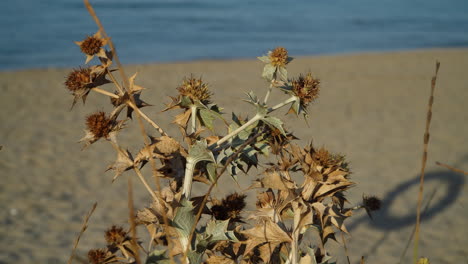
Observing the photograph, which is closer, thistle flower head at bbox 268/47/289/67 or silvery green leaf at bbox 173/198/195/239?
silvery green leaf at bbox 173/198/195/239

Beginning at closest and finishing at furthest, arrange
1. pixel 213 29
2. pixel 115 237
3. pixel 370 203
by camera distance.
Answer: pixel 115 237 < pixel 370 203 < pixel 213 29

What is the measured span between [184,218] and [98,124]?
1.06ft

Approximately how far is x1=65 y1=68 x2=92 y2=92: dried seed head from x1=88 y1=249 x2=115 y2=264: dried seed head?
46cm

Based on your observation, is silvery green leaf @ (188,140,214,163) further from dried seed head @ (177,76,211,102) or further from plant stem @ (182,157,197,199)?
dried seed head @ (177,76,211,102)

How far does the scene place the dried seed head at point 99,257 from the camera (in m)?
1.46

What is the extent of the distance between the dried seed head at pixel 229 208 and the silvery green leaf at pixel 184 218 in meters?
0.23

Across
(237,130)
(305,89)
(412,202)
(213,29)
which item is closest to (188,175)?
(237,130)

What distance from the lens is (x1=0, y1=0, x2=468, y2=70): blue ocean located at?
2341 cm

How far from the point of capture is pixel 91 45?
1.44 m

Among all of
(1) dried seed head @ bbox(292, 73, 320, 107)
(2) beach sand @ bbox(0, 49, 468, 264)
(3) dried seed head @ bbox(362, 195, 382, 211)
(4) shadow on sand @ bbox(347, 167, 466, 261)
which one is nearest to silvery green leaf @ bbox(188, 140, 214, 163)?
(1) dried seed head @ bbox(292, 73, 320, 107)

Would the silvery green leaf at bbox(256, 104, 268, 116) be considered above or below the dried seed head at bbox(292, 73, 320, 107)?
below

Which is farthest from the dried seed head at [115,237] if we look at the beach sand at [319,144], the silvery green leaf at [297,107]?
the beach sand at [319,144]

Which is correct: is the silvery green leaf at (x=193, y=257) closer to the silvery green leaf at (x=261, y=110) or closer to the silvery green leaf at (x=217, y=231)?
the silvery green leaf at (x=217, y=231)

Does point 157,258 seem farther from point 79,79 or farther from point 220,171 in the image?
point 79,79
